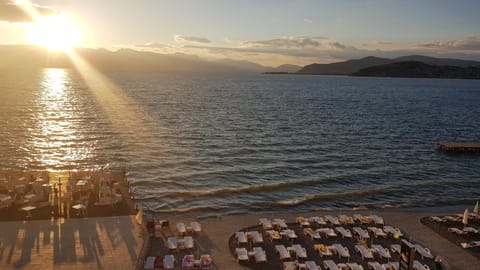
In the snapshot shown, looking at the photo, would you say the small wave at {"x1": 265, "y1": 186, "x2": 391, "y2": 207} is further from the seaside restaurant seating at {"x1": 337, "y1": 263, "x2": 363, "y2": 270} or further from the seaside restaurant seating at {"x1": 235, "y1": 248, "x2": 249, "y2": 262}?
the seaside restaurant seating at {"x1": 337, "y1": 263, "x2": 363, "y2": 270}

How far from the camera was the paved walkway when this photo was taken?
2125cm

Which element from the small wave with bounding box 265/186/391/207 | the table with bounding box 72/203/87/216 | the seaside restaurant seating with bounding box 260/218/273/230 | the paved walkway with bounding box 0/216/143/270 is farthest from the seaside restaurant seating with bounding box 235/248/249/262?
the small wave with bounding box 265/186/391/207

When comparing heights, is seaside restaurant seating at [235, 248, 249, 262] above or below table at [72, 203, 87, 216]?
below

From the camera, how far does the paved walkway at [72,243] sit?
21.2 metres

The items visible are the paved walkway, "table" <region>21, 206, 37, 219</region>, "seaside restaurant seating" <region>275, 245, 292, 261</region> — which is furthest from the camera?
"table" <region>21, 206, 37, 219</region>

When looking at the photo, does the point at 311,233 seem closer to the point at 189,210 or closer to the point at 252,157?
the point at 189,210

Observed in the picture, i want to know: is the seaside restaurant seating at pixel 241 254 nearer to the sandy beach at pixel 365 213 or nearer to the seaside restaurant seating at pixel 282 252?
the sandy beach at pixel 365 213

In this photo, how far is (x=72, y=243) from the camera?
2347 cm

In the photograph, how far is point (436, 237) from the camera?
87.4 feet

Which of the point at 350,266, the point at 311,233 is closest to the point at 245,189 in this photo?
the point at 311,233

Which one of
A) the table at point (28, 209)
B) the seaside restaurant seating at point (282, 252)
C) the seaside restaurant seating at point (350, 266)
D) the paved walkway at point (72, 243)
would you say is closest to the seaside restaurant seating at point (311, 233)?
the seaside restaurant seating at point (282, 252)

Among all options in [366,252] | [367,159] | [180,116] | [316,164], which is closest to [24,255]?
[366,252]

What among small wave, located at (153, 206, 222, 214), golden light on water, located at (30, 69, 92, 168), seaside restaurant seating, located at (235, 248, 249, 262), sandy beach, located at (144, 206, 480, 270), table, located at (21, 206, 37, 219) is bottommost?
small wave, located at (153, 206, 222, 214)

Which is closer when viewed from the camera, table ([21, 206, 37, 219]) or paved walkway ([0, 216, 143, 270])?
paved walkway ([0, 216, 143, 270])
